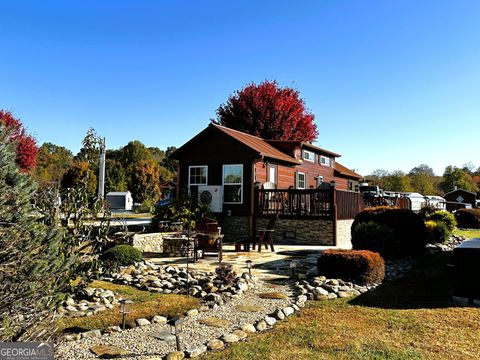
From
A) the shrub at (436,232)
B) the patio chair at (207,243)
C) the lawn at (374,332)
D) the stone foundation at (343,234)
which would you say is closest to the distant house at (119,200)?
the stone foundation at (343,234)

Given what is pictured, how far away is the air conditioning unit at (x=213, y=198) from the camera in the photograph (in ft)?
52.7

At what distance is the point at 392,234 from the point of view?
10.1m

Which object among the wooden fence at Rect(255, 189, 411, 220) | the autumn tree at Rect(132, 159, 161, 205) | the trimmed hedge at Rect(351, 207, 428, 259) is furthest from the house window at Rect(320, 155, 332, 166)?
the autumn tree at Rect(132, 159, 161, 205)

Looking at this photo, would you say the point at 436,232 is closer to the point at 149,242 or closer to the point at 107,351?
the point at 149,242

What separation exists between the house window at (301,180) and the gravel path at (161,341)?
14.0 meters

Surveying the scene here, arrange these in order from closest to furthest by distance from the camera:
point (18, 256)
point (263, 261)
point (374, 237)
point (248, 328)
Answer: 1. point (18, 256)
2. point (248, 328)
3. point (263, 261)
4. point (374, 237)

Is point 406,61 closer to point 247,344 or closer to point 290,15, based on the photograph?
point 290,15

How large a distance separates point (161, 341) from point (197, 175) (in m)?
13.0

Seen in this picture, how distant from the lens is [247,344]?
412 cm

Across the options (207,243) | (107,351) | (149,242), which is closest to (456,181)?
(149,242)

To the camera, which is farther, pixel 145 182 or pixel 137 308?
pixel 145 182

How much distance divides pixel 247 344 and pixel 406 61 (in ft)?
41.9

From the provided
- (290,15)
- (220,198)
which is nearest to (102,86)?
(220,198)

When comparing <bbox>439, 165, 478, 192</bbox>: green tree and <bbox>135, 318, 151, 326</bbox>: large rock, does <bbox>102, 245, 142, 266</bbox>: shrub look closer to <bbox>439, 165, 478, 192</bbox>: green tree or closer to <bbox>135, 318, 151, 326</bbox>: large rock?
<bbox>135, 318, 151, 326</bbox>: large rock
